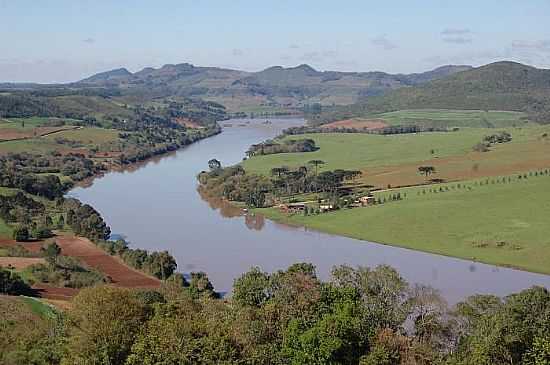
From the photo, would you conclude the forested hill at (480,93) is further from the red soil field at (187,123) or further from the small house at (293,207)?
the small house at (293,207)

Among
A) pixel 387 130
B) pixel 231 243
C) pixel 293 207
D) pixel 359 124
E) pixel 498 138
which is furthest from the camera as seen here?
pixel 359 124

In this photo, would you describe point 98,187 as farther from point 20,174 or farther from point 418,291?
point 418,291

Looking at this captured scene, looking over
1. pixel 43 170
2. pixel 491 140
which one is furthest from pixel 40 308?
pixel 491 140

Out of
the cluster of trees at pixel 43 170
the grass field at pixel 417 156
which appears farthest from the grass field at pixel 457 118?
the cluster of trees at pixel 43 170

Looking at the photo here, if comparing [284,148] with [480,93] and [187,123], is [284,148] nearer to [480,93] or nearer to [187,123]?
[187,123]

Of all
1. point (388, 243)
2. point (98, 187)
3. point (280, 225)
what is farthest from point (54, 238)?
point (98, 187)
